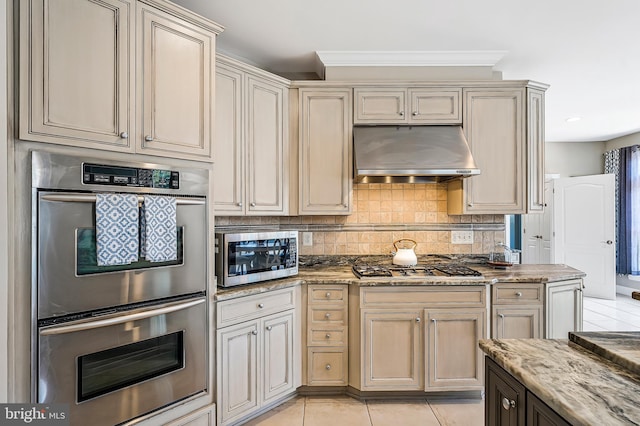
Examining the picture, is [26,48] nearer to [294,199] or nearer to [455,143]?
[294,199]

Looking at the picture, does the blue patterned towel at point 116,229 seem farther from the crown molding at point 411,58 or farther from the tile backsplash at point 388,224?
the crown molding at point 411,58

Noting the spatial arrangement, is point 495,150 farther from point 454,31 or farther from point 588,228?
point 588,228

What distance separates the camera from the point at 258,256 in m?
2.50

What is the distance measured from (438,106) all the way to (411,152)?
1.58 ft

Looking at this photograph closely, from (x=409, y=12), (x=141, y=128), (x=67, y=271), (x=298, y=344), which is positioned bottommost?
(x=298, y=344)

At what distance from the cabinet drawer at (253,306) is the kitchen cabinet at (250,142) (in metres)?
0.62

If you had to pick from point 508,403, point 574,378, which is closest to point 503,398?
point 508,403

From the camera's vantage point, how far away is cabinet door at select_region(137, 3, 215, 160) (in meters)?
1.84

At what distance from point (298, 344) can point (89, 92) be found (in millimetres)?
1996

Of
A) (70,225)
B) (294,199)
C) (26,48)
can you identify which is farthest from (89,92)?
(294,199)

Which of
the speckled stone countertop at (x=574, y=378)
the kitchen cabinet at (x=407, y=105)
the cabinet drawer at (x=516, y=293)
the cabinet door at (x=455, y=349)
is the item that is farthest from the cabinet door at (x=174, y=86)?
the cabinet drawer at (x=516, y=293)

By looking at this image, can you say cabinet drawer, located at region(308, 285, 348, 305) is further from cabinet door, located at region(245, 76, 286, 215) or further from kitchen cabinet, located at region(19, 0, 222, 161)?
kitchen cabinet, located at region(19, 0, 222, 161)

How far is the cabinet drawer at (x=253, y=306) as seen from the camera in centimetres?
221

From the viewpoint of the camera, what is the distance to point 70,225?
1567 millimetres
